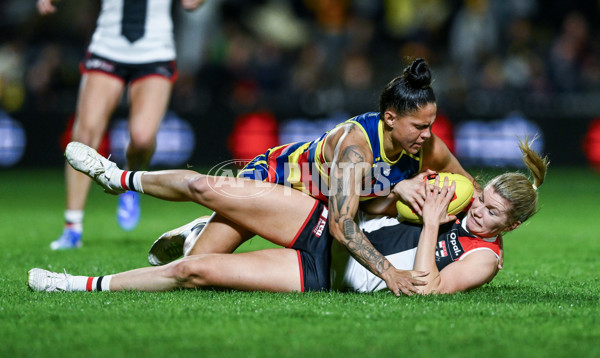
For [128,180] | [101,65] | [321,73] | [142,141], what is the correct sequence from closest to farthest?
[128,180] < [142,141] < [101,65] < [321,73]

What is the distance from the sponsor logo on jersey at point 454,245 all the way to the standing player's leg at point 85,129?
3.19 metres

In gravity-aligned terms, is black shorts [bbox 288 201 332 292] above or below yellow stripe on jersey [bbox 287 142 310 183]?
below

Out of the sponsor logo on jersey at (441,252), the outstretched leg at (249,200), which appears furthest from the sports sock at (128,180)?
the sponsor logo on jersey at (441,252)

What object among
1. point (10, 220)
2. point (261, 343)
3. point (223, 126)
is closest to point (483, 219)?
point (261, 343)

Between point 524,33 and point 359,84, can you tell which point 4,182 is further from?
point 524,33

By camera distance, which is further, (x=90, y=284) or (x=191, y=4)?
(x=191, y=4)

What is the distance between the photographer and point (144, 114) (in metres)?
6.71

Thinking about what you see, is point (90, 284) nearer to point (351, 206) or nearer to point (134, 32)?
point (351, 206)

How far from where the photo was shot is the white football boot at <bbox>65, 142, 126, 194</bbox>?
513 centimetres

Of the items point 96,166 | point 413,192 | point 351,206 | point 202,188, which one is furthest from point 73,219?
point 413,192

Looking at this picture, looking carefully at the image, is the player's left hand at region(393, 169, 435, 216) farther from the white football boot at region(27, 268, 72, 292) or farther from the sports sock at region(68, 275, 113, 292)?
the white football boot at region(27, 268, 72, 292)

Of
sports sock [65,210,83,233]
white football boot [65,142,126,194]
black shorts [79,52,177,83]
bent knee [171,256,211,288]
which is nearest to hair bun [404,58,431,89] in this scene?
bent knee [171,256,211,288]

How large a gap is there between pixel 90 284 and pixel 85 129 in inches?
92.3

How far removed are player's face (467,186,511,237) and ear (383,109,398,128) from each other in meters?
0.66
